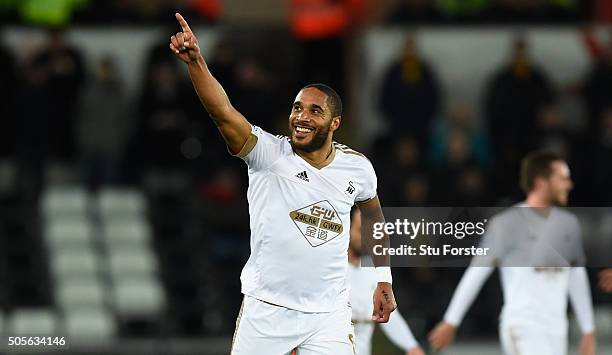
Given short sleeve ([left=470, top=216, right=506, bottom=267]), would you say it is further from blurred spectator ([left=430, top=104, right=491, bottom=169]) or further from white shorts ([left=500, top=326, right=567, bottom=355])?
blurred spectator ([left=430, top=104, right=491, bottom=169])

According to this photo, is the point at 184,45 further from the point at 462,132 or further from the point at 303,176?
the point at 462,132

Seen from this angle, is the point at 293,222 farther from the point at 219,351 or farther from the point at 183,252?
the point at 183,252

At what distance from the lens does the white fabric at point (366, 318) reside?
9445 millimetres

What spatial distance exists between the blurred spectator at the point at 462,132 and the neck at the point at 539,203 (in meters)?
5.14

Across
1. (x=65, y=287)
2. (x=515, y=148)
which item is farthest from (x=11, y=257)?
(x=515, y=148)

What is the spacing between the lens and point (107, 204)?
51.9ft

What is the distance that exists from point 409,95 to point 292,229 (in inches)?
303

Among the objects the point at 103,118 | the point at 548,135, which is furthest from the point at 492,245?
the point at 103,118

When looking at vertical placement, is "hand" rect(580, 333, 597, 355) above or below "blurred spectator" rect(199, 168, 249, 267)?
below

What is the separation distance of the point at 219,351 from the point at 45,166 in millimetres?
3212

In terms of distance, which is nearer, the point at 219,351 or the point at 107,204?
the point at 219,351

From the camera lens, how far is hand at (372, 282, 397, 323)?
314 inches

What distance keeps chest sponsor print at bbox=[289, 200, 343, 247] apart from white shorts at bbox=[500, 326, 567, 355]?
8.01ft

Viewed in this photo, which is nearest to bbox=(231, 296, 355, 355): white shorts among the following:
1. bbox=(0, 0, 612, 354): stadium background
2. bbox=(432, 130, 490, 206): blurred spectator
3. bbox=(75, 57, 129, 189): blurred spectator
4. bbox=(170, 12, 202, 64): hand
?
bbox=(170, 12, 202, 64): hand
